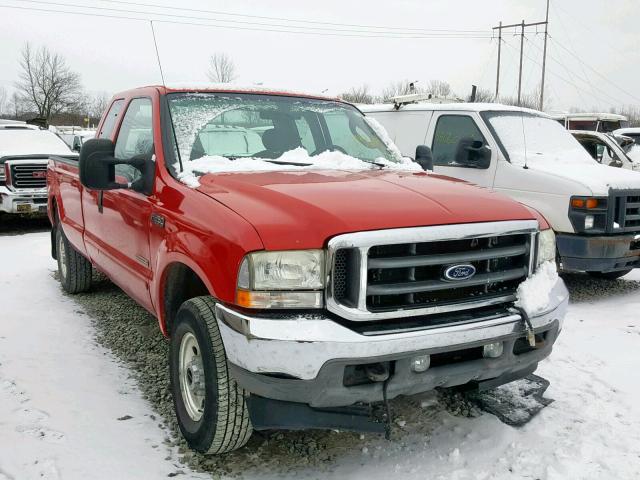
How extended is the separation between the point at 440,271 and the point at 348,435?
3.97 feet

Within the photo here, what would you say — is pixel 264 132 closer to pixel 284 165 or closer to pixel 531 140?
pixel 284 165

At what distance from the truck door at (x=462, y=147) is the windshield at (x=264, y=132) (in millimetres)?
2408

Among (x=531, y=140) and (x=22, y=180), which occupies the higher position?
(x=531, y=140)

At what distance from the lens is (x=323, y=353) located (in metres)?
2.48

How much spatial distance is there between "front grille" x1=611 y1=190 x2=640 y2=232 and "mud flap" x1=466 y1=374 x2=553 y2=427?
2711 millimetres

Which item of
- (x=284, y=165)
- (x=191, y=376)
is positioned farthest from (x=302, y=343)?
(x=284, y=165)

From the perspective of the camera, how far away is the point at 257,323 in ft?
8.25

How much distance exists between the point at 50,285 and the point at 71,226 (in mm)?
1272

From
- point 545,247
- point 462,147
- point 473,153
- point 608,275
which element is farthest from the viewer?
point 608,275

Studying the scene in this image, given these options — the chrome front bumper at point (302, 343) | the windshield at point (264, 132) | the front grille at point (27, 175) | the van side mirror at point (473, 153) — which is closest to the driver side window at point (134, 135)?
the windshield at point (264, 132)

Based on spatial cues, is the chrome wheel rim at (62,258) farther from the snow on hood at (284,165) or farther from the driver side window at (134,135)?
the snow on hood at (284,165)

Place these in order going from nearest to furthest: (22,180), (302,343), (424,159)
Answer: (302,343), (424,159), (22,180)

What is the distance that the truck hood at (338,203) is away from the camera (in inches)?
102

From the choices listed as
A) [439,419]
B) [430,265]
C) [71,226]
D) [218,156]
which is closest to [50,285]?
[71,226]
